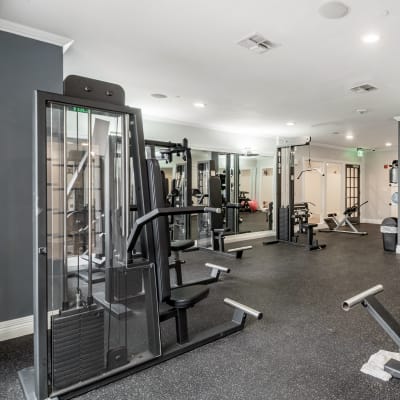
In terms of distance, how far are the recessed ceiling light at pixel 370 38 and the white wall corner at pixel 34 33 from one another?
8.44ft

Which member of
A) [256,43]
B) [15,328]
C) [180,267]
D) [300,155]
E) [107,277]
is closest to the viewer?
[107,277]

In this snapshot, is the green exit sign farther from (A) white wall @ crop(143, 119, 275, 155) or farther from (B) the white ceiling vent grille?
(A) white wall @ crop(143, 119, 275, 155)

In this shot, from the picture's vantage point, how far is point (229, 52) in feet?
10.1

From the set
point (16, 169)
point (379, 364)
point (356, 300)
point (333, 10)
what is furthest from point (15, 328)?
point (333, 10)

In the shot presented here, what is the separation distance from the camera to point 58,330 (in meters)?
1.76

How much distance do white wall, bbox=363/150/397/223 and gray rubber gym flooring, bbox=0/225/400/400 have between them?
7.00 m

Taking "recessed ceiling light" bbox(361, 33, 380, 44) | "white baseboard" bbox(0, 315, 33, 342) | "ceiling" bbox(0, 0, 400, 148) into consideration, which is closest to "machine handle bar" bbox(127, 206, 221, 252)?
"white baseboard" bbox(0, 315, 33, 342)

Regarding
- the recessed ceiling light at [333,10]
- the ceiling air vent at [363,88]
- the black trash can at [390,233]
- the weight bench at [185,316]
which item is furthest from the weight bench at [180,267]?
the black trash can at [390,233]

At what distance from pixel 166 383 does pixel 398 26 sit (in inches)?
124

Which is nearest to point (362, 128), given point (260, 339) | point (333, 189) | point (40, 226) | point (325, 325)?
point (333, 189)

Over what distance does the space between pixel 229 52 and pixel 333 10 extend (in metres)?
1.03

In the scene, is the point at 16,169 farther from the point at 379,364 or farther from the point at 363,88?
the point at 363,88

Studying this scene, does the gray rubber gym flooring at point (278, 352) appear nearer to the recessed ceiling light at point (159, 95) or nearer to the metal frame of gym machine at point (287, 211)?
the metal frame of gym machine at point (287, 211)

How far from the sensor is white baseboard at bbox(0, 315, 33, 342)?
253 cm
